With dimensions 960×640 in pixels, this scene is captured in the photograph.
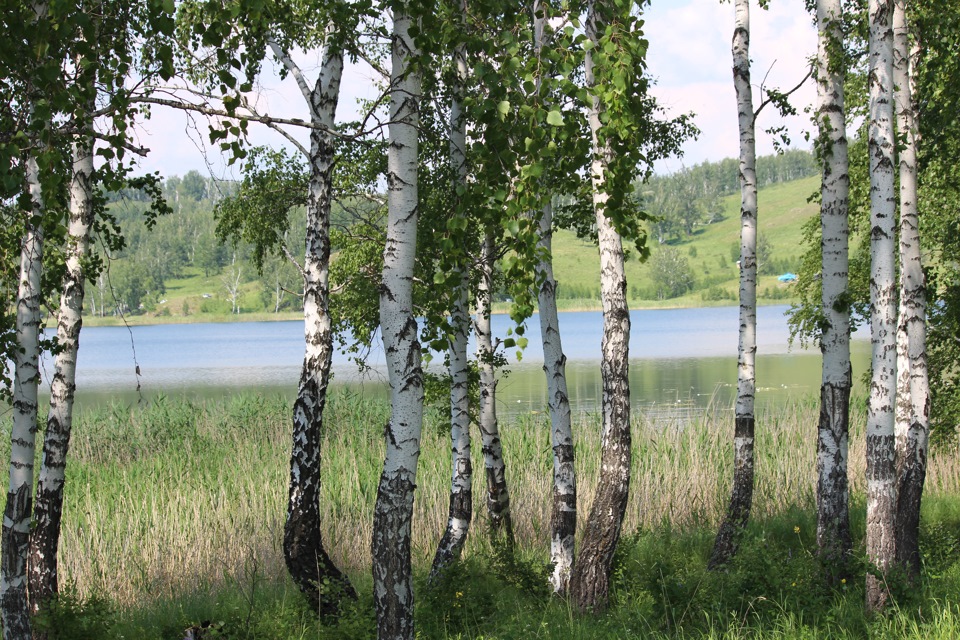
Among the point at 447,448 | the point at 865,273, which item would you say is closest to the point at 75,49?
the point at 447,448

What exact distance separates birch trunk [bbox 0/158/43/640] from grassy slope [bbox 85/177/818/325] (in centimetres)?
8199

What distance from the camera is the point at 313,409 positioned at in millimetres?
6781

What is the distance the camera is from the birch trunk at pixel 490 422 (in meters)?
8.68

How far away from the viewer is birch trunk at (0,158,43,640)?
5.19 meters

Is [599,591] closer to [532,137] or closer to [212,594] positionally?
[212,594]

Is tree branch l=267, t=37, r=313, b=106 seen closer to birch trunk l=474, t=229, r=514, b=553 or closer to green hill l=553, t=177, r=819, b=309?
birch trunk l=474, t=229, r=514, b=553

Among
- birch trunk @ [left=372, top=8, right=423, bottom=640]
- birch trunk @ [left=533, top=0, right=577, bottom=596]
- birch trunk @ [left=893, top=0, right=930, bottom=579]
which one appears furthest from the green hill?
birch trunk @ [left=372, top=8, right=423, bottom=640]

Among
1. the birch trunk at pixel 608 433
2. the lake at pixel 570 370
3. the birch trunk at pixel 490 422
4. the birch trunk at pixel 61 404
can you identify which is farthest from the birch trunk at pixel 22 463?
the lake at pixel 570 370

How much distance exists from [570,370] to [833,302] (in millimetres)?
27424

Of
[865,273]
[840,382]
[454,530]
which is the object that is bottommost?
[454,530]

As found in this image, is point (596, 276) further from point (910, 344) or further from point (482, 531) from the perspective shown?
point (910, 344)

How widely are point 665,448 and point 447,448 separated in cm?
318

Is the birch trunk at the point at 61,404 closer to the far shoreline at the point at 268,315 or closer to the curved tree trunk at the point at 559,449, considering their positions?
the curved tree trunk at the point at 559,449

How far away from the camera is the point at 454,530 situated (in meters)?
8.17
